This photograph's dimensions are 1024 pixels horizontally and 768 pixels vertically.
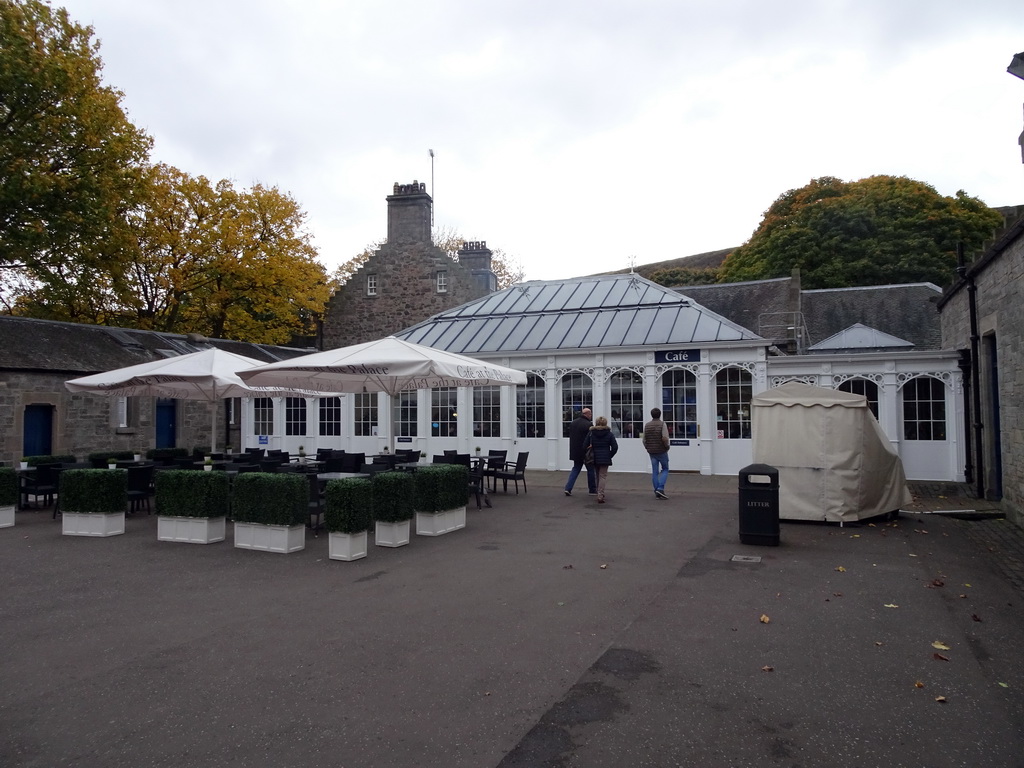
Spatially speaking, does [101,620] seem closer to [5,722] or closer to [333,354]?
[5,722]

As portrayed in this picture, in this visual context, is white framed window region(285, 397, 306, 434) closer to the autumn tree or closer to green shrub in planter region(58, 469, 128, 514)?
the autumn tree

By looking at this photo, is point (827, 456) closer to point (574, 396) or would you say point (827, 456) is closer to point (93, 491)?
point (574, 396)

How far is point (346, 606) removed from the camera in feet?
19.7

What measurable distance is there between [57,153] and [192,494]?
16.3 meters

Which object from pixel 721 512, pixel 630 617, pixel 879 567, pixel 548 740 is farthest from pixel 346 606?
pixel 721 512

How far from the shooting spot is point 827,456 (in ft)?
33.0

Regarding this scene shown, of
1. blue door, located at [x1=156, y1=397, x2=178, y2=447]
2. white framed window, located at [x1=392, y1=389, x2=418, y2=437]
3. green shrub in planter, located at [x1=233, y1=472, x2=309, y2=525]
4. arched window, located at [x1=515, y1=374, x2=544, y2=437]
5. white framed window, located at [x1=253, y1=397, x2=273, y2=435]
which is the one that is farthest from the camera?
white framed window, located at [x1=253, y1=397, x2=273, y2=435]

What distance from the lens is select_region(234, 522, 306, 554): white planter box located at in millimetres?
8102

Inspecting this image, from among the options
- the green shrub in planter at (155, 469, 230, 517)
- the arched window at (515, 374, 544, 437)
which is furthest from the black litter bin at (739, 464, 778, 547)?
the arched window at (515, 374, 544, 437)

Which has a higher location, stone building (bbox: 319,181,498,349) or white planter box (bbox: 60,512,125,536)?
stone building (bbox: 319,181,498,349)

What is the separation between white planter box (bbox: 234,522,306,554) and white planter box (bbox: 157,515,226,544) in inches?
20.2

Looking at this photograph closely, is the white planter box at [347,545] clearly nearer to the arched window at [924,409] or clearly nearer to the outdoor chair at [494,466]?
the outdoor chair at [494,466]

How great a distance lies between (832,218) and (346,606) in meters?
36.8

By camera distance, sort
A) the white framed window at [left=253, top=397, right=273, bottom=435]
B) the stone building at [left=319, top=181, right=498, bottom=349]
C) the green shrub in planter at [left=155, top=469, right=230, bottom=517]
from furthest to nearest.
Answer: the stone building at [left=319, top=181, right=498, bottom=349]
the white framed window at [left=253, top=397, right=273, bottom=435]
the green shrub in planter at [left=155, top=469, right=230, bottom=517]
